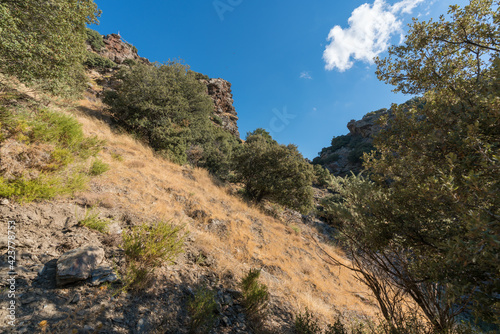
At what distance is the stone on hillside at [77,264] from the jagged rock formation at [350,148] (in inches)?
1866

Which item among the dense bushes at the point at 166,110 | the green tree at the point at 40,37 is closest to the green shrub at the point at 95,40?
the dense bushes at the point at 166,110

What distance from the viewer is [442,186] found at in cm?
227

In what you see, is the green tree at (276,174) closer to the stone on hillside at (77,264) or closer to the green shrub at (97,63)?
the stone on hillside at (77,264)

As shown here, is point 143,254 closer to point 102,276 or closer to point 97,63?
point 102,276

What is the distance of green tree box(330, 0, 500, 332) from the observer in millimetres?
1857

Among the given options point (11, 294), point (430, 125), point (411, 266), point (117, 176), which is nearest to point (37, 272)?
point (11, 294)

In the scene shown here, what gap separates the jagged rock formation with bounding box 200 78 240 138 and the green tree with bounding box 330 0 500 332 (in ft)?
134

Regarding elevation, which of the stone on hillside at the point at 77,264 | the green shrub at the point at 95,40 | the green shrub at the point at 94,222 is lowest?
the stone on hillside at the point at 77,264

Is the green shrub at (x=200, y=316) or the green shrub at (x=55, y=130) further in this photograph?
the green shrub at (x=55, y=130)

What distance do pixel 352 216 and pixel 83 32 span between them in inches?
464

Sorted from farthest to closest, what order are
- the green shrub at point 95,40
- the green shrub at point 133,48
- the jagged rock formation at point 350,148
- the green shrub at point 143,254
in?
1. the green shrub at point 133,48
2. the jagged rock formation at point 350,148
3. the green shrub at point 95,40
4. the green shrub at point 143,254

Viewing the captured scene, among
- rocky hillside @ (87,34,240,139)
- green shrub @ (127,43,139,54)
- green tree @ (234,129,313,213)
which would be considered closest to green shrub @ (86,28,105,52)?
rocky hillside @ (87,34,240,139)

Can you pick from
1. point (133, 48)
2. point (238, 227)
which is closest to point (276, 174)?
point (238, 227)

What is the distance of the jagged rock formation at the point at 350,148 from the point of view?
1764 inches
